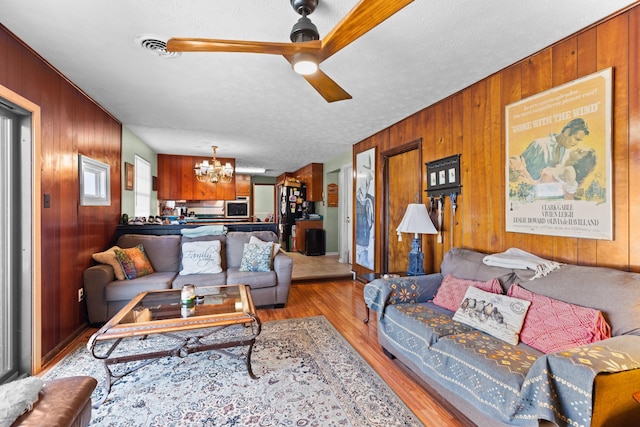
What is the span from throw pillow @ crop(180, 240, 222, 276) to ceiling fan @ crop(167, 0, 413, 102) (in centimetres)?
267

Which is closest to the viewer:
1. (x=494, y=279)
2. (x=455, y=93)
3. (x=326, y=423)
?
(x=326, y=423)

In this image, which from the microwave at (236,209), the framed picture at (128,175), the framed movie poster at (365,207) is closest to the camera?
the framed picture at (128,175)

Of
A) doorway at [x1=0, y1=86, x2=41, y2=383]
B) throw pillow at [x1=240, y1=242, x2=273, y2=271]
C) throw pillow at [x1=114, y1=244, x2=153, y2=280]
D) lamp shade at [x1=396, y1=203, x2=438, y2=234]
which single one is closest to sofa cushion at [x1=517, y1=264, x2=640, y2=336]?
lamp shade at [x1=396, y1=203, x2=438, y2=234]

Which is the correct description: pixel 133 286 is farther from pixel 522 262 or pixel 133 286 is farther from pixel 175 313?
pixel 522 262

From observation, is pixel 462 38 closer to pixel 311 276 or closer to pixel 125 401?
pixel 125 401

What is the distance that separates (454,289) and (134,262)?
3.45 m

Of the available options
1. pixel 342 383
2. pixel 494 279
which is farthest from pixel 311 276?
pixel 494 279

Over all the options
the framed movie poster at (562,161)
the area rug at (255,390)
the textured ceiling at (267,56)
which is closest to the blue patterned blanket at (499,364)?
the area rug at (255,390)

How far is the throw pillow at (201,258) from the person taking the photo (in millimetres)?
3480

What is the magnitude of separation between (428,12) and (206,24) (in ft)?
4.56

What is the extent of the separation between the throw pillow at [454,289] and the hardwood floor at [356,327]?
0.62m

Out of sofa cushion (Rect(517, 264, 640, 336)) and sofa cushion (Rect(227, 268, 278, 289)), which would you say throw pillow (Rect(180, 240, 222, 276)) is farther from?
sofa cushion (Rect(517, 264, 640, 336))

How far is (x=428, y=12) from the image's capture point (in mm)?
1693

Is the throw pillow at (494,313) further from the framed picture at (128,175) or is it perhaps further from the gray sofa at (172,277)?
the framed picture at (128,175)
